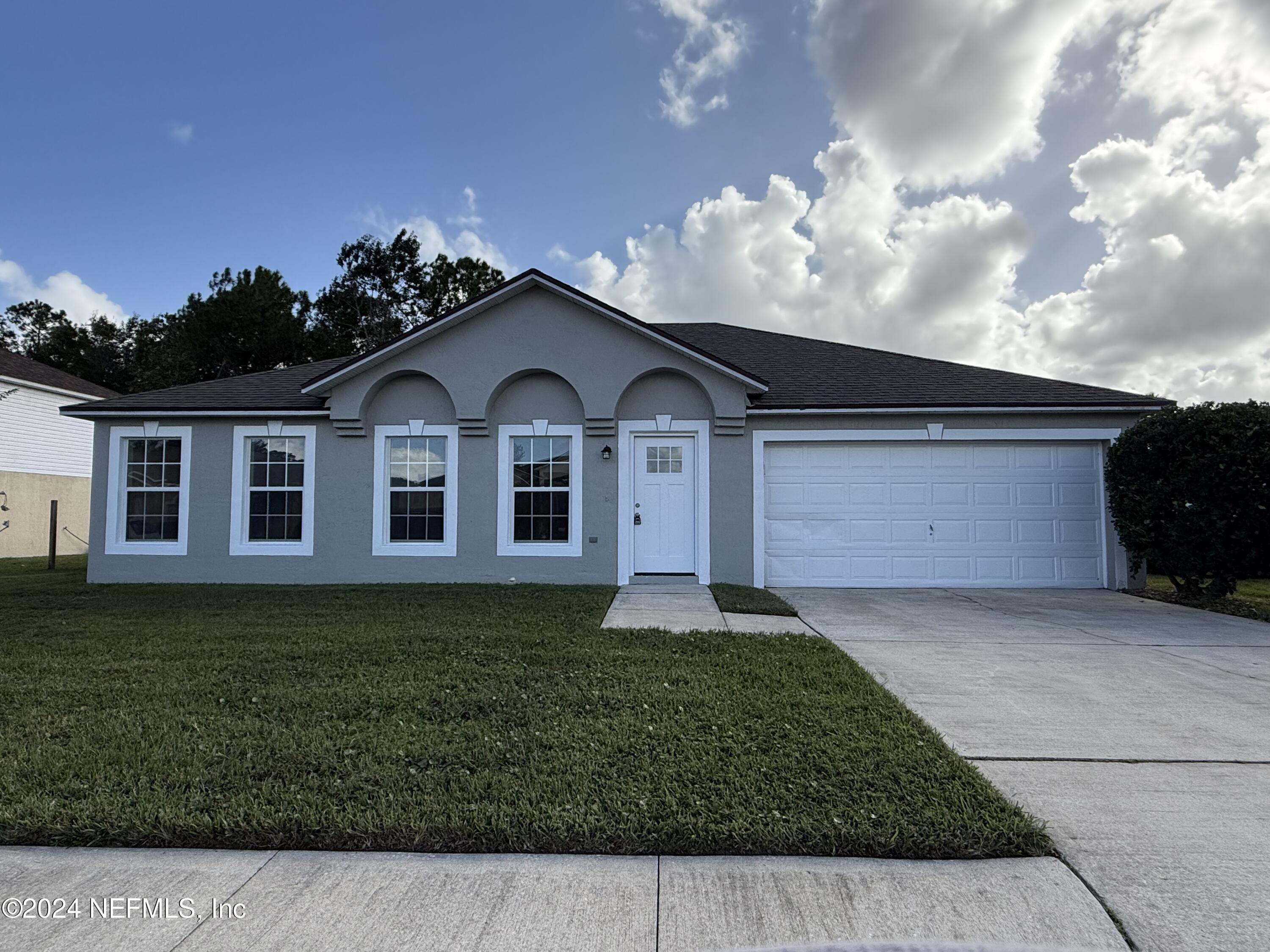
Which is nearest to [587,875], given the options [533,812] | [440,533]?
[533,812]

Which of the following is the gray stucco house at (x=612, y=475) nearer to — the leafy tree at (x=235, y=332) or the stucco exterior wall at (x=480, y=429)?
the stucco exterior wall at (x=480, y=429)

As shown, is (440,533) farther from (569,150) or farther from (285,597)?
(569,150)

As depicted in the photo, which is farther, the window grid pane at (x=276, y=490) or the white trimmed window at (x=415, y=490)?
the window grid pane at (x=276, y=490)

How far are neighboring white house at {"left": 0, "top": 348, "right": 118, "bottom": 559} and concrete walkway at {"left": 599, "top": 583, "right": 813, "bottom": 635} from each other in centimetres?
1875

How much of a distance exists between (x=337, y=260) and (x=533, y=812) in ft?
110

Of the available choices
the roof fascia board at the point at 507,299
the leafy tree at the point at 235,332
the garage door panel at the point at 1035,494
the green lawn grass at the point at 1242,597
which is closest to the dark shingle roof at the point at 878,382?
the roof fascia board at the point at 507,299

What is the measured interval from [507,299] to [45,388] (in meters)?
17.5

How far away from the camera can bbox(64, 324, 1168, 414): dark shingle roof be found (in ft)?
36.0

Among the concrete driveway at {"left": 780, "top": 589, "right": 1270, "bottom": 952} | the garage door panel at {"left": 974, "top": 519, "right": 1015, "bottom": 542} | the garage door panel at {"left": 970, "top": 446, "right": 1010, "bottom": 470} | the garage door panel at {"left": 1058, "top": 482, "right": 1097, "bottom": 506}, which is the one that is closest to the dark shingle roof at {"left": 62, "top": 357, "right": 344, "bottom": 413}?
the concrete driveway at {"left": 780, "top": 589, "right": 1270, "bottom": 952}

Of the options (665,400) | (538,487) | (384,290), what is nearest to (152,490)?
(538,487)

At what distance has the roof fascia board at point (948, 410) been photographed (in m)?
10.8

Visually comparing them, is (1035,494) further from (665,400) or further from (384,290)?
(384,290)

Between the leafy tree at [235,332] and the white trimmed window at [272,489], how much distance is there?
20.3 meters

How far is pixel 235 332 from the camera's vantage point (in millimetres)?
28641
